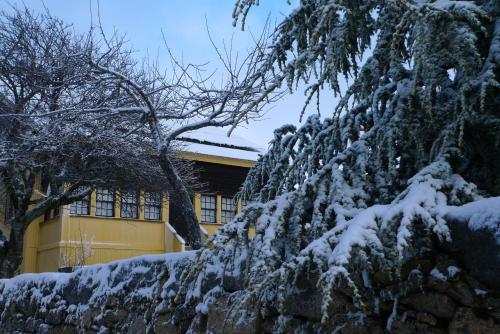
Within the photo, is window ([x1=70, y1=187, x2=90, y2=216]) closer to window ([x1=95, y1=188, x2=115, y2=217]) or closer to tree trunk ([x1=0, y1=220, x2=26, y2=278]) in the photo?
window ([x1=95, y1=188, x2=115, y2=217])

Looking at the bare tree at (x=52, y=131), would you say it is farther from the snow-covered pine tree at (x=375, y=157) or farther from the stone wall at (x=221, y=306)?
the snow-covered pine tree at (x=375, y=157)

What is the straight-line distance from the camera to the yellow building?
1606 cm

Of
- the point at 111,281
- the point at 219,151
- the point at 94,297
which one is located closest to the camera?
the point at 111,281

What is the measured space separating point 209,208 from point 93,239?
4.37 m

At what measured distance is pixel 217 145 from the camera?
20.0 metres

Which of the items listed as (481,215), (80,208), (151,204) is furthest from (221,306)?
(80,208)

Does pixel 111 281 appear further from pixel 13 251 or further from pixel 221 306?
pixel 13 251

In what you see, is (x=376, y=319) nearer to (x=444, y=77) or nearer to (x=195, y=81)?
(x=444, y=77)

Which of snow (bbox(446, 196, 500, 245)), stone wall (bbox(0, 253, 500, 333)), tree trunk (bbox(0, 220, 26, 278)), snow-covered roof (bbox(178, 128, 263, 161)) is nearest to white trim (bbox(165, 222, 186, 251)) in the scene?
snow-covered roof (bbox(178, 128, 263, 161))

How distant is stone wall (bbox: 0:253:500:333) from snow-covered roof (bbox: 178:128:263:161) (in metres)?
10.7

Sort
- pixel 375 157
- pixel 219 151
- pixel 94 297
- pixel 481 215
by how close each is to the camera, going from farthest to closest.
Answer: pixel 219 151, pixel 94 297, pixel 375 157, pixel 481 215

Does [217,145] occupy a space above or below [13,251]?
above

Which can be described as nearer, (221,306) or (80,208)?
(221,306)

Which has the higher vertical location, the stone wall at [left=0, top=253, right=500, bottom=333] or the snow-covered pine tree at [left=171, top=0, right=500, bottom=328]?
the snow-covered pine tree at [left=171, top=0, right=500, bottom=328]
